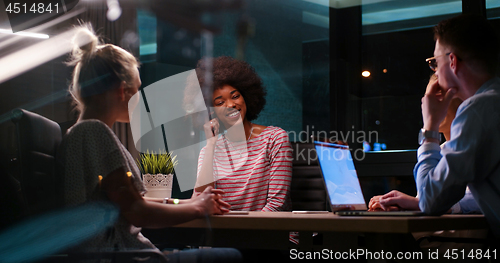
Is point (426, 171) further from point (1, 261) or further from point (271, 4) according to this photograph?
point (271, 4)

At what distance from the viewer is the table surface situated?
3.30ft

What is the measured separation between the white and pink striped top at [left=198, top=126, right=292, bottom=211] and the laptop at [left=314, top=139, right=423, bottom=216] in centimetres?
61

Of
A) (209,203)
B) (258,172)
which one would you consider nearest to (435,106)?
(209,203)

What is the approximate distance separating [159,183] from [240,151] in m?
0.48

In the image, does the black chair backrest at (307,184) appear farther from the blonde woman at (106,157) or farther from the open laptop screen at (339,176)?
the blonde woman at (106,157)

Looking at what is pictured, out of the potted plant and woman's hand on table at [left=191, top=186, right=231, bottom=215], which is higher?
woman's hand on table at [left=191, top=186, right=231, bottom=215]

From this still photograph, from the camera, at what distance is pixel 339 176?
1486mm

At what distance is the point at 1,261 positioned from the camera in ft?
3.67

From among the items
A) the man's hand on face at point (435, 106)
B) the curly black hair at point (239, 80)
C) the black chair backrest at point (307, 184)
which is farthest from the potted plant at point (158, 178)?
the man's hand on face at point (435, 106)

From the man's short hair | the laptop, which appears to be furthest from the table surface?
the man's short hair

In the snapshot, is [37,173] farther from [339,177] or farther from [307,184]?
[307,184]

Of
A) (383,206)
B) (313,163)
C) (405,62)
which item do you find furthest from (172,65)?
(383,206)

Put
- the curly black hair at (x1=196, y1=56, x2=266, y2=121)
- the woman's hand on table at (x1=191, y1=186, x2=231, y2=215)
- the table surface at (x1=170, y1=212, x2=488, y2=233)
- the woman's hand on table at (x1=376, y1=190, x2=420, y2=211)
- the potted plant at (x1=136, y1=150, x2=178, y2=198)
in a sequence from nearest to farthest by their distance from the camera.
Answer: the table surface at (x1=170, y1=212, x2=488, y2=233)
the woman's hand on table at (x1=191, y1=186, x2=231, y2=215)
the woman's hand on table at (x1=376, y1=190, x2=420, y2=211)
the potted plant at (x1=136, y1=150, x2=178, y2=198)
the curly black hair at (x1=196, y1=56, x2=266, y2=121)

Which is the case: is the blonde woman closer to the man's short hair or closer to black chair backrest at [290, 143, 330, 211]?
the man's short hair
